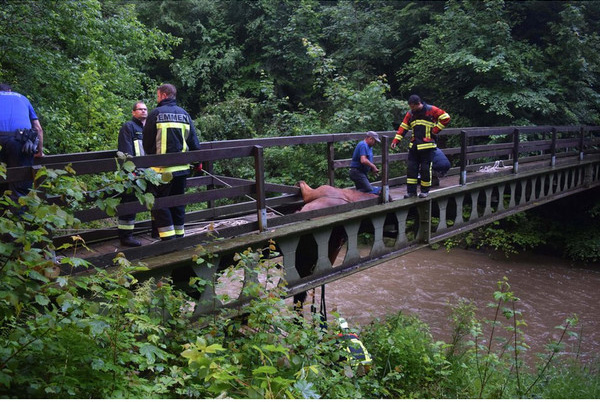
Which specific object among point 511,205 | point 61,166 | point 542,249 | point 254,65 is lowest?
point 542,249

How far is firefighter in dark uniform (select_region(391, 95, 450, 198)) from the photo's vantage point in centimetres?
813

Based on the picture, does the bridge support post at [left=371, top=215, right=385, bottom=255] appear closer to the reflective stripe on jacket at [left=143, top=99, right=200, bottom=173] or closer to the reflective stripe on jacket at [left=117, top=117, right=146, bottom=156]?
the reflective stripe on jacket at [left=143, top=99, right=200, bottom=173]

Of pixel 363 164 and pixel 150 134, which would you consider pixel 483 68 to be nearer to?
pixel 363 164

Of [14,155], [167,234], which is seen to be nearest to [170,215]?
[167,234]

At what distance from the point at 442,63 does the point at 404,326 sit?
11683mm

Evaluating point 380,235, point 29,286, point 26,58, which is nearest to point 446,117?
point 380,235

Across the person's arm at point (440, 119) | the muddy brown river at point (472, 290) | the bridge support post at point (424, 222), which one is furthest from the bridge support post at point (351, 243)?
the muddy brown river at point (472, 290)

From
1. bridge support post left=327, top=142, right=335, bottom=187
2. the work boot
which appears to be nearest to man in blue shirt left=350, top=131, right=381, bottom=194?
bridge support post left=327, top=142, right=335, bottom=187

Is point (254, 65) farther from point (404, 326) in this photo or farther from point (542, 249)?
point (404, 326)

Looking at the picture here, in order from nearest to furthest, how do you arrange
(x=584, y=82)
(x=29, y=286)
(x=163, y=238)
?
1. (x=29, y=286)
2. (x=163, y=238)
3. (x=584, y=82)

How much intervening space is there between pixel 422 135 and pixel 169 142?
451cm

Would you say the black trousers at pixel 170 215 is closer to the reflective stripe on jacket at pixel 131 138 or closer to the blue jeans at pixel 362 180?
the reflective stripe on jacket at pixel 131 138

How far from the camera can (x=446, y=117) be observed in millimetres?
7973

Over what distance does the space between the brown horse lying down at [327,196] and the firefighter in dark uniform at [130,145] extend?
259 centimetres
